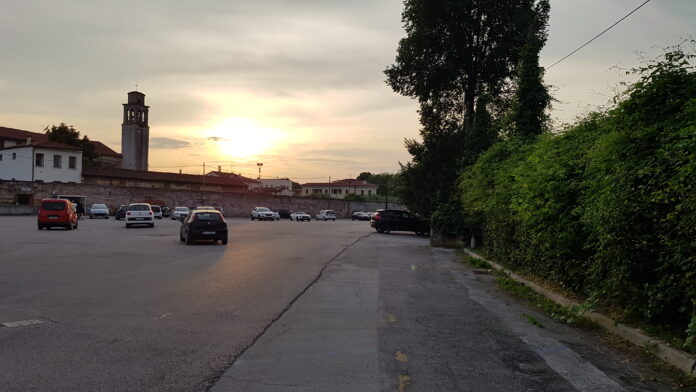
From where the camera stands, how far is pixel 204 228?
21.8 m

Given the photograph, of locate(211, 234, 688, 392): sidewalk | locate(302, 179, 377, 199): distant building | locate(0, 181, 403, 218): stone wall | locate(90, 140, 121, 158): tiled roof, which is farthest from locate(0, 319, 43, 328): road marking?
locate(302, 179, 377, 199): distant building

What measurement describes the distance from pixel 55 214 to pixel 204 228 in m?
13.9

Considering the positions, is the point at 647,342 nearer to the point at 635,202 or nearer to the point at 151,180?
the point at 635,202

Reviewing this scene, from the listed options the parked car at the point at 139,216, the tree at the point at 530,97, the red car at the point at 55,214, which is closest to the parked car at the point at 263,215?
the parked car at the point at 139,216

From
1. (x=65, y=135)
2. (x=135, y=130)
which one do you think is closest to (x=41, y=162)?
(x=65, y=135)

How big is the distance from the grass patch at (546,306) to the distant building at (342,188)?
441ft

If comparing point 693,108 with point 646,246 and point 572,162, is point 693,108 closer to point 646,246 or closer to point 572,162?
point 646,246

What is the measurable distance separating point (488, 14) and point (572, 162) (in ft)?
79.7

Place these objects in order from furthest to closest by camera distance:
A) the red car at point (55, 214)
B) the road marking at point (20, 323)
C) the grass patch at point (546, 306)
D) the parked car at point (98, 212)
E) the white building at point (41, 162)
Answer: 1. the white building at point (41, 162)
2. the parked car at point (98, 212)
3. the red car at point (55, 214)
4. the grass patch at point (546, 306)
5. the road marking at point (20, 323)

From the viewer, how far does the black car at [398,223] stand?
39.0 meters

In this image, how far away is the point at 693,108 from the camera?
5.48m

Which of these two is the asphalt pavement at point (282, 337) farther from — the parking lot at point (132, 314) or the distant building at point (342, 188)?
the distant building at point (342, 188)

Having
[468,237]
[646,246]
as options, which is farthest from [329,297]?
[468,237]

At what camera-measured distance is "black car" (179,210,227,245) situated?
70.6ft
